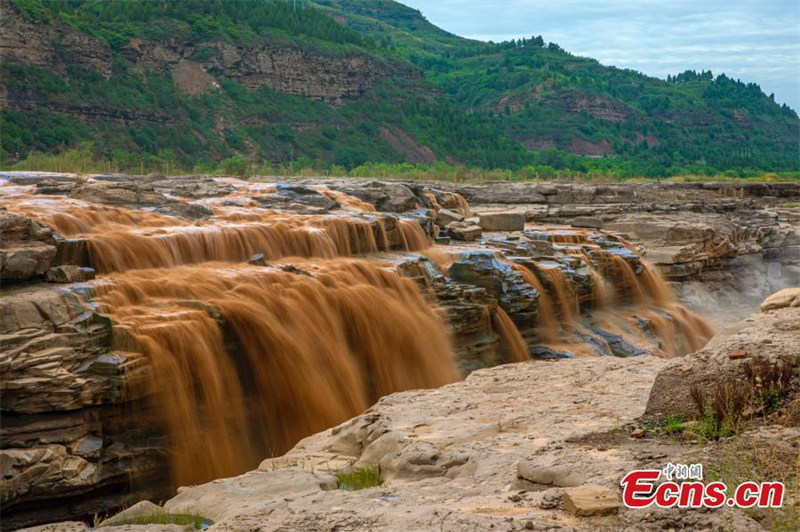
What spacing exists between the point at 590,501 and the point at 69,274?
30.0ft

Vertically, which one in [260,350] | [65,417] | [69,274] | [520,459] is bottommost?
[65,417]

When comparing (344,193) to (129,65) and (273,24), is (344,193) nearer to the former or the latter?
(129,65)

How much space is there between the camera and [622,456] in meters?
6.26

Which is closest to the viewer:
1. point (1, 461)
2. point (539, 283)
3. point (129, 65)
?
point (1, 461)

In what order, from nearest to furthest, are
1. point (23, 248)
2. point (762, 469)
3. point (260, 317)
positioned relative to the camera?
point (762, 469) → point (23, 248) → point (260, 317)

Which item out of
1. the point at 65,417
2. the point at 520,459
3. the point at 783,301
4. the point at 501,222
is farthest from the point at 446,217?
the point at 520,459

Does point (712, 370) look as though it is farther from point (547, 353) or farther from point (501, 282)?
point (547, 353)

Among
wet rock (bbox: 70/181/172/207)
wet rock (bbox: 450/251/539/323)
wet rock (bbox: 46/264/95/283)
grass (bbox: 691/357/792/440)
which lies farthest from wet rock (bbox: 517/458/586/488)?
wet rock (bbox: 70/181/172/207)

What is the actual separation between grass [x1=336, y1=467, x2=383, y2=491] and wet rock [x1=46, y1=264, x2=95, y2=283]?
20.3 ft

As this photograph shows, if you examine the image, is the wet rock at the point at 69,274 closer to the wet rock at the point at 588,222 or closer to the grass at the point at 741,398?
the grass at the point at 741,398

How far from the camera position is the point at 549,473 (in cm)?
614

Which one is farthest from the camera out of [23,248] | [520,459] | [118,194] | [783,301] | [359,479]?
[118,194]

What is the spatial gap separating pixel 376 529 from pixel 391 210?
17241 mm

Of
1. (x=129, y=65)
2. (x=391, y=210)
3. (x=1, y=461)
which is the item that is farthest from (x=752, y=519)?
(x=129, y=65)
